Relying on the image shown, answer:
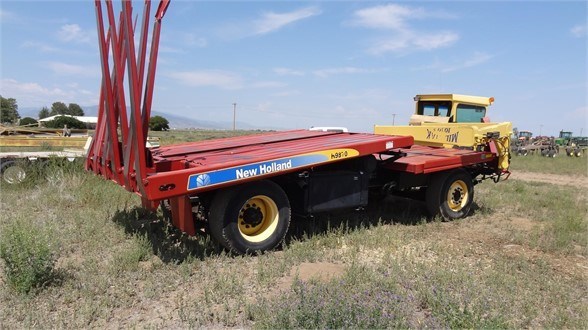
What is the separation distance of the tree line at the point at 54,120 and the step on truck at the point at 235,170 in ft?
60.1

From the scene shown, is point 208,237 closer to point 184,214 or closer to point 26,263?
point 184,214

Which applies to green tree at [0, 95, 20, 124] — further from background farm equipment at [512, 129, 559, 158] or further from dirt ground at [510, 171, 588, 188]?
dirt ground at [510, 171, 588, 188]

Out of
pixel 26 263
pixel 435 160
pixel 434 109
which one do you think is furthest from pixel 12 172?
pixel 434 109

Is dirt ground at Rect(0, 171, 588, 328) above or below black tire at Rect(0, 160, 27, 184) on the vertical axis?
below

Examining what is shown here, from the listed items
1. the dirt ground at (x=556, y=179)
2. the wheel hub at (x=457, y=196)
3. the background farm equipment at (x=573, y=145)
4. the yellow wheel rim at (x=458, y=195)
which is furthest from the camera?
the background farm equipment at (x=573, y=145)

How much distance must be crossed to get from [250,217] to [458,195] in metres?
3.98

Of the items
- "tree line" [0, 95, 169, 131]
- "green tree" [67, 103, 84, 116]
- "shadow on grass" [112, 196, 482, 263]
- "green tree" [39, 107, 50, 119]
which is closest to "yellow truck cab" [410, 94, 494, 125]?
"shadow on grass" [112, 196, 482, 263]

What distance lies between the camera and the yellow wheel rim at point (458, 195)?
7.46m

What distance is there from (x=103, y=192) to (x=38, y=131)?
16.9 meters

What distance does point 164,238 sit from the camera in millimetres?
5836

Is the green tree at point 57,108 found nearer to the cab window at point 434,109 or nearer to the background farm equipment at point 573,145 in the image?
the background farm equipment at point 573,145

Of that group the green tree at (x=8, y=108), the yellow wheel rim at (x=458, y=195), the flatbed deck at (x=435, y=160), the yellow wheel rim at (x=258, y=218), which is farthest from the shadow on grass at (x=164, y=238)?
the green tree at (x=8, y=108)

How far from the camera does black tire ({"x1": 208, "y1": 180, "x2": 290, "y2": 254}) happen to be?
507 cm

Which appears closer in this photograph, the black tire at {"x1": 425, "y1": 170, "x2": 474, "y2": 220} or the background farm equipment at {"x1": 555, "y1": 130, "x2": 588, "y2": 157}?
the black tire at {"x1": 425, "y1": 170, "x2": 474, "y2": 220}
